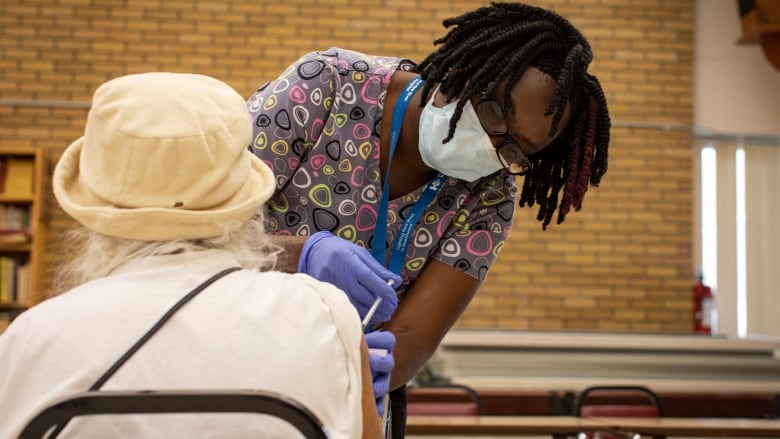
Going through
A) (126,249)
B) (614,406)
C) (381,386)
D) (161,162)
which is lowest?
(614,406)

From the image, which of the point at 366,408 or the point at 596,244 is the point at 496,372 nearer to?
the point at 596,244

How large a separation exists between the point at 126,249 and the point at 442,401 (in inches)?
148

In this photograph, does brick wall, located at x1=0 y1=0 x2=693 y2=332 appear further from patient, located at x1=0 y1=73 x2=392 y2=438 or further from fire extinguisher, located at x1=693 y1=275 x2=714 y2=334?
patient, located at x1=0 y1=73 x2=392 y2=438

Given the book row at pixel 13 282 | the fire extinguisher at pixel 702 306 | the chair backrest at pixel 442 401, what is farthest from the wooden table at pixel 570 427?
the book row at pixel 13 282

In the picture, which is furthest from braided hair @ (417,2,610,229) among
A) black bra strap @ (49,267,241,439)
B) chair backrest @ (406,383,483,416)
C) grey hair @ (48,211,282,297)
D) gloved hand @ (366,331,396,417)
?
chair backrest @ (406,383,483,416)

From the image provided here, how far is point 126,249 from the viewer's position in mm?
1078

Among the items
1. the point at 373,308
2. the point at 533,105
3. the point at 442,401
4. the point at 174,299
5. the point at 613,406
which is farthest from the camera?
the point at 613,406

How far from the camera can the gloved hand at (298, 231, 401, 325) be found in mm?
1422

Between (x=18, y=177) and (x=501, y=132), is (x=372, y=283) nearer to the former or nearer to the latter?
(x=501, y=132)

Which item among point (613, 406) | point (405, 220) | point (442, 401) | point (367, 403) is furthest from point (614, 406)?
point (367, 403)

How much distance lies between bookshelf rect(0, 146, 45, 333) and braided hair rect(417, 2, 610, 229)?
5281mm

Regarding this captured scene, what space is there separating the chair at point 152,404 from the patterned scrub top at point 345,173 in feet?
2.96

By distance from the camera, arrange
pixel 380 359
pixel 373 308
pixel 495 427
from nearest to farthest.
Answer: pixel 380 359 → pixel 373 308 → pixel 495 427

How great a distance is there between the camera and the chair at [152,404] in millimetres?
861
